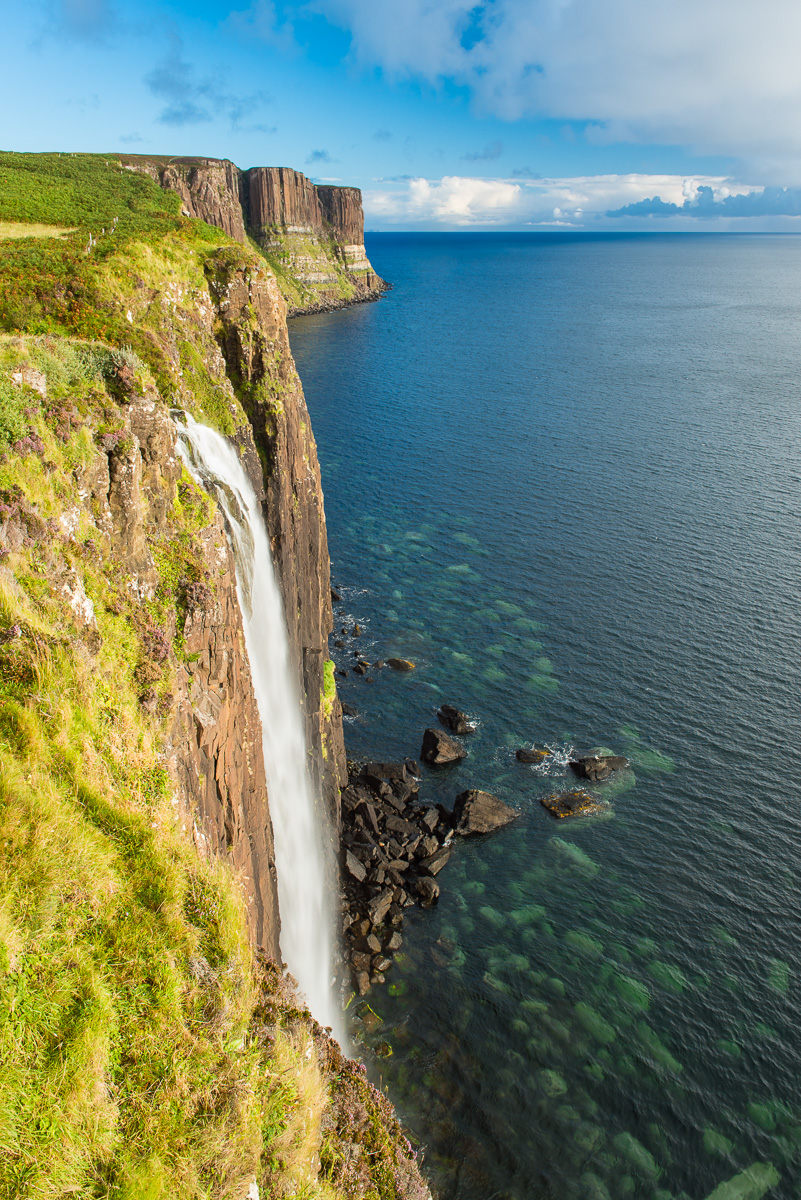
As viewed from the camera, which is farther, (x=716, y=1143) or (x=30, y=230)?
(x=30, y=230)

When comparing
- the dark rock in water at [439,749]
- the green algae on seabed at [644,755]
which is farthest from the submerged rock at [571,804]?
the dark rock in water at [439,749]

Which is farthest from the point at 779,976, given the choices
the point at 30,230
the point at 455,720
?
the point at 30,230

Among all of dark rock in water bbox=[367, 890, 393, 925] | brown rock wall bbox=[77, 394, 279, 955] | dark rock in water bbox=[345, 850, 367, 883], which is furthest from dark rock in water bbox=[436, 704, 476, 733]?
brown rock wall bbox=[77, 394, 279, 955]

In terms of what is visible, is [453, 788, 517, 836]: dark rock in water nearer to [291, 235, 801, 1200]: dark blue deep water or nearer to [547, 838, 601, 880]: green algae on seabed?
[291, 235, 801, 1200]: dark blue deep water

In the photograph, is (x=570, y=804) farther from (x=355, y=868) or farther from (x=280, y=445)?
(x=280, y=445)

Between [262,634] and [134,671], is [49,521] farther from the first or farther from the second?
[262,634]

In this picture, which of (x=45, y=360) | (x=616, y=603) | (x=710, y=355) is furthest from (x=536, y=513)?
(x=710, y=355)
